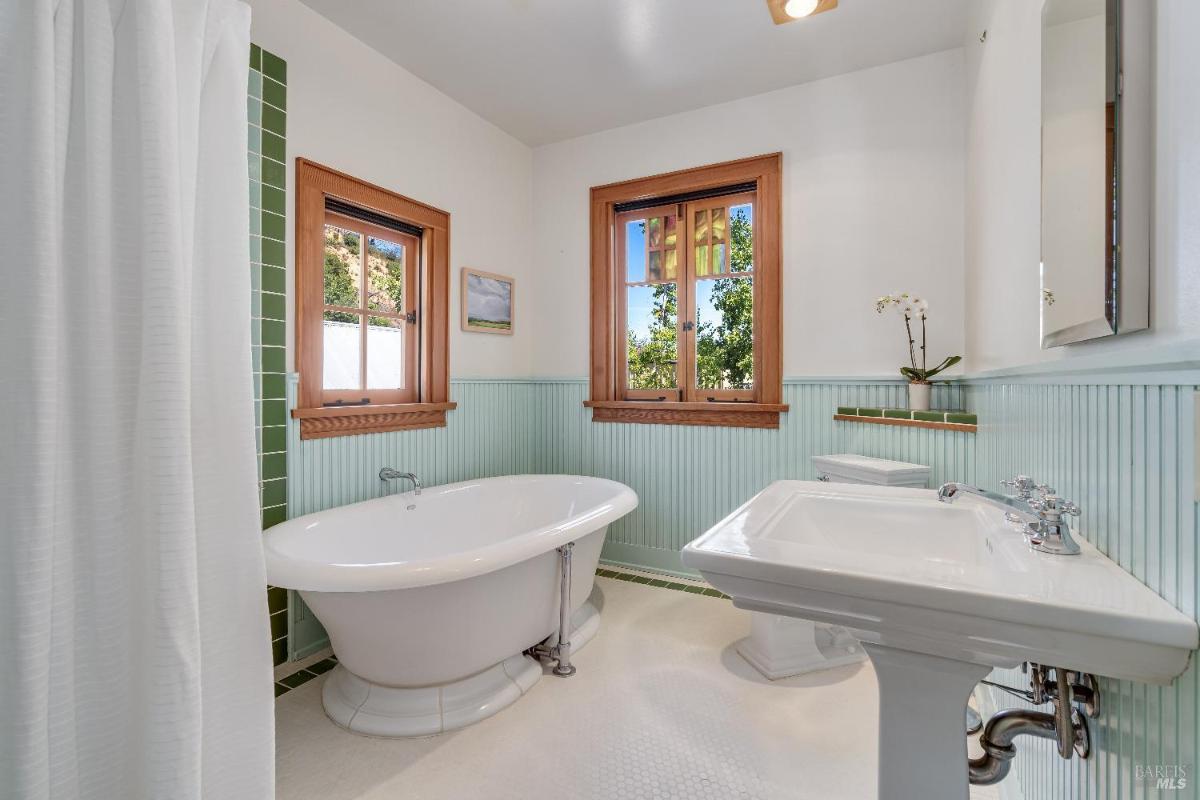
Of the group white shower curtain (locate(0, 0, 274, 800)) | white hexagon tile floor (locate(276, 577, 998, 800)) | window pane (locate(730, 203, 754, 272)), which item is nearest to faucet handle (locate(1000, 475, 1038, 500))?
white hexagon tile floor (locate(276, 577, 998, 800))

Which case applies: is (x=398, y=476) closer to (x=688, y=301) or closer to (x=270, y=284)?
(x=270, y=284)

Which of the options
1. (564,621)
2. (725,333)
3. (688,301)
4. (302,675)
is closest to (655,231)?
(688,301)

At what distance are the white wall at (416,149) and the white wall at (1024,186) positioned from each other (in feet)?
7.91

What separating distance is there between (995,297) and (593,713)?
1.92 meters

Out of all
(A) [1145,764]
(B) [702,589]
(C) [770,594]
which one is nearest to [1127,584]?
(A) [1145,764]

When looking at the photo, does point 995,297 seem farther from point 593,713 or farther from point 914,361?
point 593,713

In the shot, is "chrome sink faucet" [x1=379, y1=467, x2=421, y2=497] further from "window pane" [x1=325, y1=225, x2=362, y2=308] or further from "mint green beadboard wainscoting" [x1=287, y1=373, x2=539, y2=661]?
"window pane" [x1=325, y1=225, x2=362, y2=308]

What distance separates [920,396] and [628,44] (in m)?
2.08

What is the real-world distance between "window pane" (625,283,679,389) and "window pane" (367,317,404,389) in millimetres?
1336

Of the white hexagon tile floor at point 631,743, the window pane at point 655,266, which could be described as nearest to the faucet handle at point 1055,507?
the white hexagon tile floor at point 631,743

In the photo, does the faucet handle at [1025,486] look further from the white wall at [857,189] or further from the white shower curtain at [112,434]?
the white wall at [857,189]

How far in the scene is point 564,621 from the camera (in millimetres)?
2084

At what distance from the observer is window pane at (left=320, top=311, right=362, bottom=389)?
244 cm

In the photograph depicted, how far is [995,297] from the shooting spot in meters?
1.78
